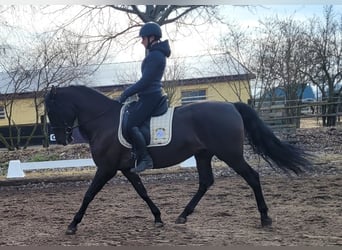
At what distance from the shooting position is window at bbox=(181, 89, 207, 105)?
5.18m

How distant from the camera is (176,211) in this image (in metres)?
3.91

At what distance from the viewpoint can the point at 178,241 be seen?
120 inches

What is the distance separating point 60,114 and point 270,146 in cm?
161

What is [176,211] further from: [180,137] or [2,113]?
[2,113]

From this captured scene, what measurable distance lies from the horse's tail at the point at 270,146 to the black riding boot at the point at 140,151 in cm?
78

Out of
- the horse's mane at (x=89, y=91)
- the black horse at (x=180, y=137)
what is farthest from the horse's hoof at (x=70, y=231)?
the horse's mane at (x=89, y=91)

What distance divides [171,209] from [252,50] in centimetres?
296

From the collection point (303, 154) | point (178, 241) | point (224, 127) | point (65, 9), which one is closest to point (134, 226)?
point (178, 241)

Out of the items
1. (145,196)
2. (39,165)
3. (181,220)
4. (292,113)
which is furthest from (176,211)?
(292,113)

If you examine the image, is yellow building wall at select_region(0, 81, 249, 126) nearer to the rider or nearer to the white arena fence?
the white arena fence

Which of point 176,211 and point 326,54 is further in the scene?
point 326,54

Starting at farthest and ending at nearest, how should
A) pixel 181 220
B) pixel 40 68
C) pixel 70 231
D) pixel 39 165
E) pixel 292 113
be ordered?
1. pixel 292 113
2. pixel 39 165
3. pixel 40 68
4. pixel 181 220
5. pixel 70 231

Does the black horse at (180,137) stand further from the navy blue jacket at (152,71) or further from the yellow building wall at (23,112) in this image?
the yellow building wall at (23,112)

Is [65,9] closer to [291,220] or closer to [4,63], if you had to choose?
[4,63]
